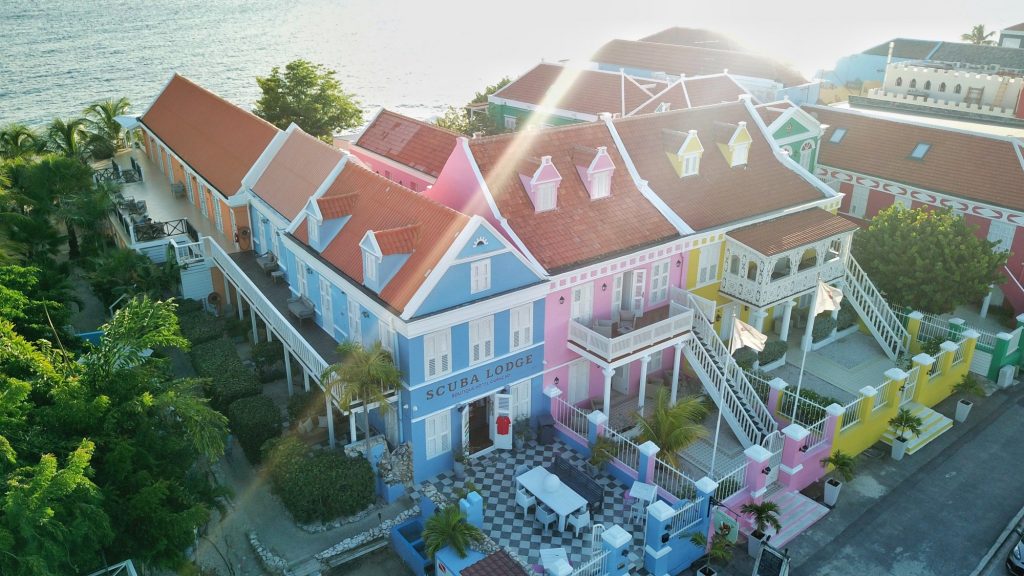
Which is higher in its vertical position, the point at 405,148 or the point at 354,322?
the point at 405,148

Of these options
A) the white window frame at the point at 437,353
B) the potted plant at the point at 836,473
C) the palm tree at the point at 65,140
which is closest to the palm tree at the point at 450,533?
the white window frame at the point at 437,353

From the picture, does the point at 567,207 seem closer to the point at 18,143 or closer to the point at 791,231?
the point at 791,231

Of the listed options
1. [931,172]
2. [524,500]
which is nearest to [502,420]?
[524,500]

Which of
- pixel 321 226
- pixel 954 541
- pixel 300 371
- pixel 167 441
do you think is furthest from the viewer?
pixel 300 371

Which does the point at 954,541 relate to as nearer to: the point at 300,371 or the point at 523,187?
the point at 523,187

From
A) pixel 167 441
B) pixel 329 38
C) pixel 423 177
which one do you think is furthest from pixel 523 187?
pixel 329 38

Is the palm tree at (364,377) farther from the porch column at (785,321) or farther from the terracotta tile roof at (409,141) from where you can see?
the porch column at (785,321)
